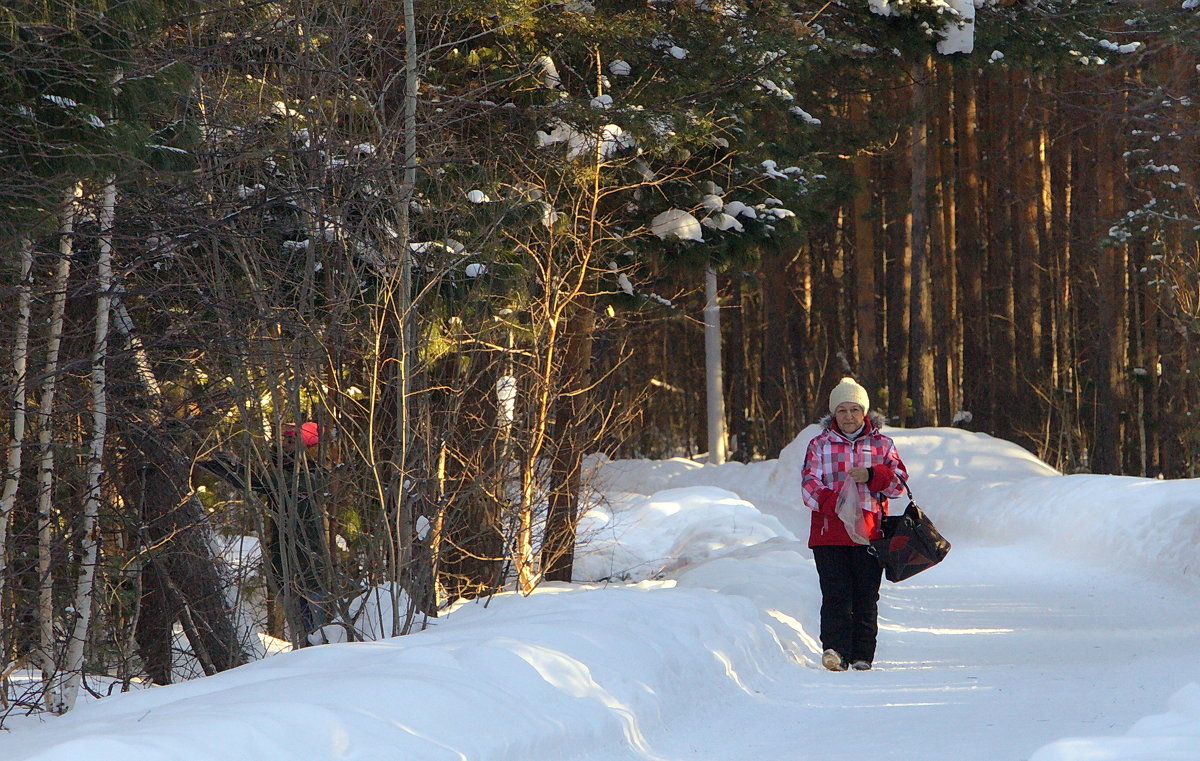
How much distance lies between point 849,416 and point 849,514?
1.87ft

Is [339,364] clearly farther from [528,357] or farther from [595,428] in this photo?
[595,428]

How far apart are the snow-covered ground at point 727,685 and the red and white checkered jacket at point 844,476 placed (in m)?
0.73

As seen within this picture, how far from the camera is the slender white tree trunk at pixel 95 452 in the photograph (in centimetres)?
671

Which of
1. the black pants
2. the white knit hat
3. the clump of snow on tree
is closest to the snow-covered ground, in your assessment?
the black pants

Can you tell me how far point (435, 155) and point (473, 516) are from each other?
9.80 ft

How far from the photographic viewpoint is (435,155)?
8.39m

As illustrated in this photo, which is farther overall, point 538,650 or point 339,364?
point 339,364

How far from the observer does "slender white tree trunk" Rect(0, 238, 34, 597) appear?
614 cm

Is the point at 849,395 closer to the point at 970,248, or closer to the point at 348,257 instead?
the point at 348,257

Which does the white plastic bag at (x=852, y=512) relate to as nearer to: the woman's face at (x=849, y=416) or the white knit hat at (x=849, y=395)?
the woman's face at (x=849, y=416)

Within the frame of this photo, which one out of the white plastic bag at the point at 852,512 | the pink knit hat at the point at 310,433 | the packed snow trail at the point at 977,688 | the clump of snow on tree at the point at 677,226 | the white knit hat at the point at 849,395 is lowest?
the packed snow trail at the point at 977,688

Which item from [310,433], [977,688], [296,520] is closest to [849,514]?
[977,688]

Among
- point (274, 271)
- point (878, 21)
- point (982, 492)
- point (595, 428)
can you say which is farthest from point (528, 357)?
point (982, 492)

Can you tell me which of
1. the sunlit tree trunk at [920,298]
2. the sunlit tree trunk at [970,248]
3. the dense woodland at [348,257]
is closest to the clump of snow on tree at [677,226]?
the dense woodland at [348,257]
